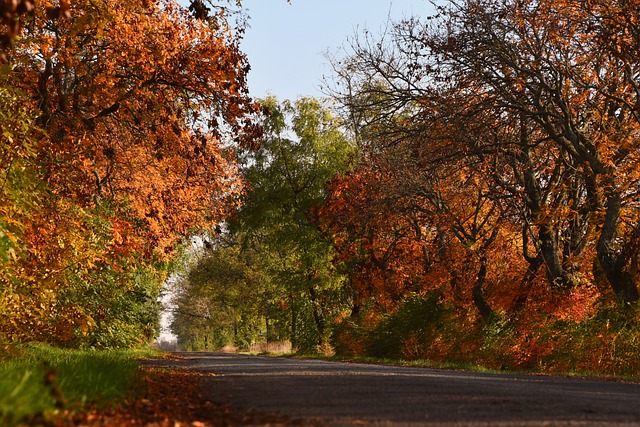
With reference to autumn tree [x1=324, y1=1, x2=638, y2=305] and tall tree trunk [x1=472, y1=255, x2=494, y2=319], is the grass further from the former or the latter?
tall tree trunk [x1=472, y1=255, x2=494, y2=319]

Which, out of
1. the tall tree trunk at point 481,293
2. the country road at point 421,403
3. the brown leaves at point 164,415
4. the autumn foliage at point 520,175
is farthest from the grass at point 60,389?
the tall tree trunk at point 481,293

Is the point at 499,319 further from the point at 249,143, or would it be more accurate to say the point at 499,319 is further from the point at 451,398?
the point at 451,398

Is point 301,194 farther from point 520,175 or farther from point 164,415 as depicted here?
point 164,415

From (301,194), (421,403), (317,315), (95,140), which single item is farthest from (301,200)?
(421,403)

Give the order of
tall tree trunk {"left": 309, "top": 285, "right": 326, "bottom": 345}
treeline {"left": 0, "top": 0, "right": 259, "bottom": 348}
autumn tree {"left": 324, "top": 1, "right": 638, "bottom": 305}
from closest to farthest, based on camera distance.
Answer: treeline {"left": 0, "top": 0, "right": 259, "bottom": 348}, autumn tree {"left": 324, "top": 1, "right": 638, "bottom": 305}, tall tree trunk {"left": 309, "top": 285, "right": 326, "bottom": 345}

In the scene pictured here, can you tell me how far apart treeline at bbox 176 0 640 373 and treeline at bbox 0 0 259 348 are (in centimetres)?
443

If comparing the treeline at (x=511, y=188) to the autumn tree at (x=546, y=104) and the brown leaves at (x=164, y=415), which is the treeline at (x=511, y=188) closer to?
the autumn tree at (x=546, y=104)

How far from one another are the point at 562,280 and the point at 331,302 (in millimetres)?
18377

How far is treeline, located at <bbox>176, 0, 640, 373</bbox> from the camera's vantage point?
15141 millimetres

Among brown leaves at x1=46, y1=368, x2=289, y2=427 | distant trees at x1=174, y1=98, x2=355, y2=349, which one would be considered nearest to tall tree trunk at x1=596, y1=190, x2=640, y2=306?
brown leaves at x1=46, y1=368, x2=289, y2=427

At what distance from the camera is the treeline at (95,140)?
9.61 meters

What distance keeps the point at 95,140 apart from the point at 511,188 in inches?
461

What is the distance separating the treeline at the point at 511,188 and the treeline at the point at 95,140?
174 inches

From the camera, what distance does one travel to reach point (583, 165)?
55.0 feet
